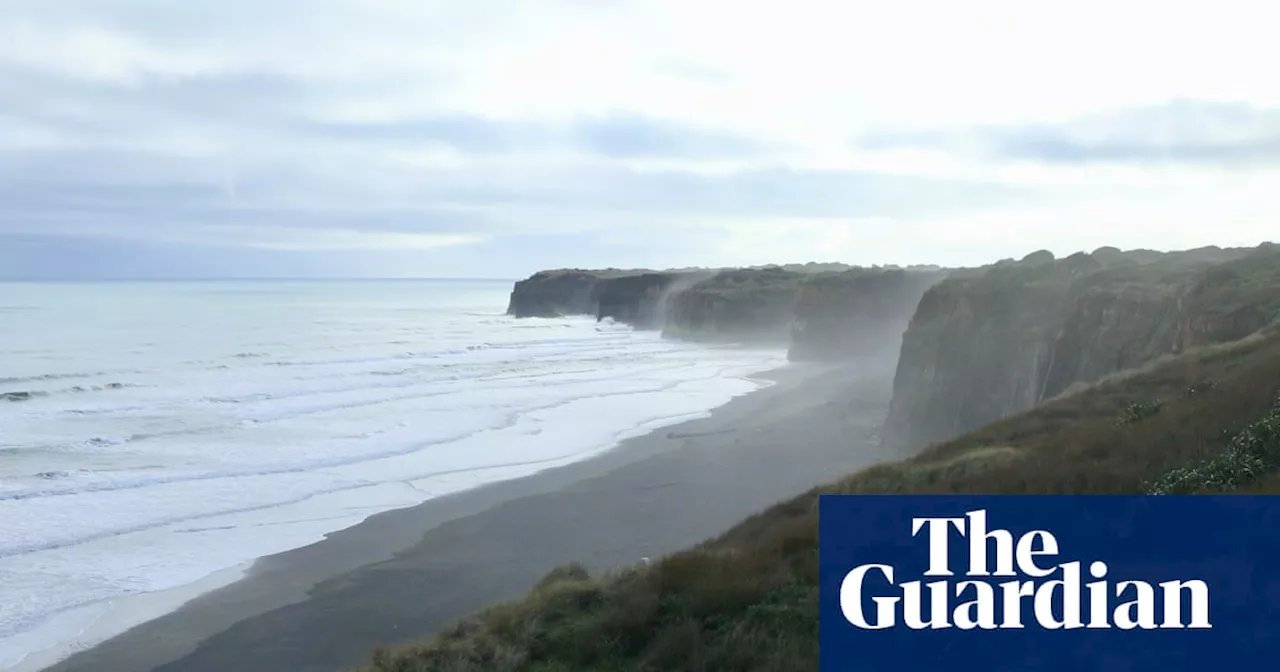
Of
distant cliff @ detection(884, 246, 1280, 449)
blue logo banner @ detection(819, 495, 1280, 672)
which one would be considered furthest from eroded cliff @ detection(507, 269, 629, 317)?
blue logo banner @ detection(819, 495, 1280, 672)

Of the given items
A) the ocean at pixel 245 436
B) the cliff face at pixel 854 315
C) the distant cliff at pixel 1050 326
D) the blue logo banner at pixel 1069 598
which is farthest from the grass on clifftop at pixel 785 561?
the cliff face at pixel 854 315

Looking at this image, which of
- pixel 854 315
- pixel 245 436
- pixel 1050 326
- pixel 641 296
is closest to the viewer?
pixel 1050 326

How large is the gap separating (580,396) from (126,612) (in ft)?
88.1

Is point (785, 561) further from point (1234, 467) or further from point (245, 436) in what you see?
point (245, 436)

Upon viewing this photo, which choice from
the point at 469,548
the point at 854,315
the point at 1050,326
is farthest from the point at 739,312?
the point at 469,548

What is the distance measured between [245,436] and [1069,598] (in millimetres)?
26650

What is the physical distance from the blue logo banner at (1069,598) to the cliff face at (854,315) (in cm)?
4982

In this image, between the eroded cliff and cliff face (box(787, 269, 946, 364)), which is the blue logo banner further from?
the eroded cliff

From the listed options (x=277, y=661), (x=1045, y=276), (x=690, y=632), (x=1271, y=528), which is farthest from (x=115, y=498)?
(x=1045, y=276)

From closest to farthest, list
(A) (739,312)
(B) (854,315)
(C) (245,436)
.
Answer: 1. (C) (245,436)
2. (B) (854,315)
3. (A) (739,312)

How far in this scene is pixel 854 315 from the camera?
58969mm

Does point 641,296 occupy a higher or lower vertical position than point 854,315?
higher

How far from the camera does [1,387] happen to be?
137 feet

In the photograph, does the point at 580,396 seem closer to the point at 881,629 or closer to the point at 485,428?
the point at 485,428
